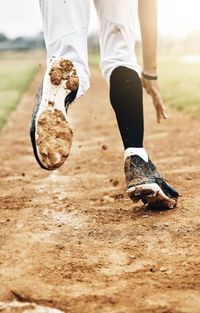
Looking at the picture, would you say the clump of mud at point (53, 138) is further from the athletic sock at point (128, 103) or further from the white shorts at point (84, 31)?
the athletic sock at point (128, 103)

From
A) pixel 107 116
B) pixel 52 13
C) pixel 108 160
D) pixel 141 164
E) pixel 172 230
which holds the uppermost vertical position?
pixel 52 13

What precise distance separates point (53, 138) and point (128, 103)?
1.58ft

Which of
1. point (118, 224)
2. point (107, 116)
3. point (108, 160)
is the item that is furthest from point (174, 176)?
point (107, 116)

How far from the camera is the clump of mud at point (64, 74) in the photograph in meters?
1.54

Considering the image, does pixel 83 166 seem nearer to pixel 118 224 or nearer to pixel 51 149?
pixel 118 224

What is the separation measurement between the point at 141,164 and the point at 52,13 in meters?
0.70

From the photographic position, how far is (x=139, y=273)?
127 cm

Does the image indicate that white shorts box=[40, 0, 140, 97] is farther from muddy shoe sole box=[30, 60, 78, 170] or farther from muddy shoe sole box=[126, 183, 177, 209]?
muddy shoe sole box=[126, 183, 177, 209]

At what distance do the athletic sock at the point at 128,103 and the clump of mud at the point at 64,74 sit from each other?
31cm

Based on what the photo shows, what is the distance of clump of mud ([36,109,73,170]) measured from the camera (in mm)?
1454

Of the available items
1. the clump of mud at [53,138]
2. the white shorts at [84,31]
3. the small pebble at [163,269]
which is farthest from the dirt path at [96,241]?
the white shorts at [84,31]

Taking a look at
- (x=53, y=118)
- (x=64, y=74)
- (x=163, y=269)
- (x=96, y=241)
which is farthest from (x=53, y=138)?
(x=163, y=269)

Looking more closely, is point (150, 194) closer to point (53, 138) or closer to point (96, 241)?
point (96, 241)

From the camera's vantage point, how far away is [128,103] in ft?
6.01
